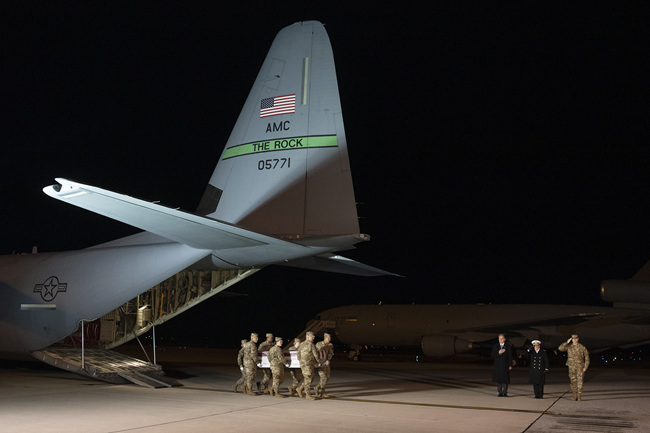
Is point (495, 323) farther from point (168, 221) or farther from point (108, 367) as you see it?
point (168, 221)

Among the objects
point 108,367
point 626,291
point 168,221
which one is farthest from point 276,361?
point 626,291

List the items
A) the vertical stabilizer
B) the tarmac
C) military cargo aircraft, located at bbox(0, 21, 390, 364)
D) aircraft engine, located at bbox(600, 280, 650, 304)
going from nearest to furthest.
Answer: the tarmac
military cargo aircraft, located at bbox(0, 21, 390, 364)
the vertical stabilizer
aircraft engine, located at bbox(600, 280, 650, 304)

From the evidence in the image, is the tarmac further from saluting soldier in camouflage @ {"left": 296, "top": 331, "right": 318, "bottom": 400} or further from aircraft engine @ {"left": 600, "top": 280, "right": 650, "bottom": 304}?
aircraft engine @ {"left": 600, "top": 280, "right": 650, "bottom": 304}

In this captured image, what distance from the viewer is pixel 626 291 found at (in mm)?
20078

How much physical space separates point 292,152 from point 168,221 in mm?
2790

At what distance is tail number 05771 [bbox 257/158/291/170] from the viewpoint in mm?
11758

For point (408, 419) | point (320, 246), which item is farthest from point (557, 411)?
point (320, 246)

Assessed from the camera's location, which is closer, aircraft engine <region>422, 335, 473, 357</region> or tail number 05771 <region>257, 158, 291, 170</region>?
tail number 05771 <region>257, 158, 291, 170</region>

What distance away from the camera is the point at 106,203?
9.62m

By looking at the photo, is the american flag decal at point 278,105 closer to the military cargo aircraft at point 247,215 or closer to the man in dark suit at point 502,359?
the military cargo aircraft at point 247,215

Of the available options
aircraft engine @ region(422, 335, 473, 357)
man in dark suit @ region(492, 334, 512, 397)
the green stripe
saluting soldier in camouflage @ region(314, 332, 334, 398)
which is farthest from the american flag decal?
aircraft engine @ region(422, 335, 473, 357)

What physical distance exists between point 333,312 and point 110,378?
1572 centimetres

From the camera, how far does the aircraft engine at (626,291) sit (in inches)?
786

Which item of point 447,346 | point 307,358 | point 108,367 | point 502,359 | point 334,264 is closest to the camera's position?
point 307,358
